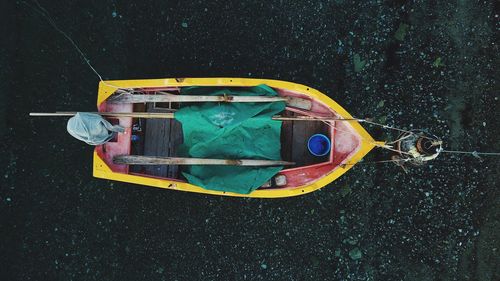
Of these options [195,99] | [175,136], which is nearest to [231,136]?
[195,99]

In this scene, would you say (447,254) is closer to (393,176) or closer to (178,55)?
(393,176)

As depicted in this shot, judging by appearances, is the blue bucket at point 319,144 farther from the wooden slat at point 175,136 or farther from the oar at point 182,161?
the wooden slat at point 175,136

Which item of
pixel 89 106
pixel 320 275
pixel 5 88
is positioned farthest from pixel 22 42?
pixel 320 275

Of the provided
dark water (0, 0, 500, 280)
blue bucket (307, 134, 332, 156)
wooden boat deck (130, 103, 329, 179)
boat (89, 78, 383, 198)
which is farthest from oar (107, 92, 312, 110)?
dark water (0, 0, 500, 280)

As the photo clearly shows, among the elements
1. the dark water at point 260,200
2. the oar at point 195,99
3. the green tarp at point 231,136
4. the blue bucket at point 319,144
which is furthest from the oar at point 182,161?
the dark water at point 260,200

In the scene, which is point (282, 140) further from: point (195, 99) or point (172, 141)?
point (172, 141)
